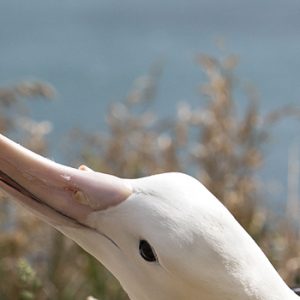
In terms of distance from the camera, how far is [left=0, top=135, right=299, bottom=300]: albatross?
4.88 feet

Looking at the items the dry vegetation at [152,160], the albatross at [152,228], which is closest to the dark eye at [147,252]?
the albatross at [152,228]

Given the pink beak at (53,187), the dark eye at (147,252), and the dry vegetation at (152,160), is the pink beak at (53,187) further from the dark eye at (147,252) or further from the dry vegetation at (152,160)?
the dry vegetation at (152,160)

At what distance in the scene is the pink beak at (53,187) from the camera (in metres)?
1.57

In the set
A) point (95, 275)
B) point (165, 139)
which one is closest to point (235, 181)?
point (165, 139)

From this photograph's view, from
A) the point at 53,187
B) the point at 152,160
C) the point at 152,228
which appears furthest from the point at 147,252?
the point at 152,160

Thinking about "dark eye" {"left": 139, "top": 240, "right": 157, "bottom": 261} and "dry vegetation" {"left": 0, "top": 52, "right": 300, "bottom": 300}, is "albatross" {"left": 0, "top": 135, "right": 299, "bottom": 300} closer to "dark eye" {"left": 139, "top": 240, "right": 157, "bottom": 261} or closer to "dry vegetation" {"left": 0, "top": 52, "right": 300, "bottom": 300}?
"dark eye" {"left": 139, "top": 240, "right": 157, "bottom": 261}

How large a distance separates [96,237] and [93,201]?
43mm

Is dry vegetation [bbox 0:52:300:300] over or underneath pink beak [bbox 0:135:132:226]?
over

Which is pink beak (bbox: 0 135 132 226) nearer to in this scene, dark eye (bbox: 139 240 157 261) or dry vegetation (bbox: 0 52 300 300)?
dark eye (bbox: 139 240 157 261)

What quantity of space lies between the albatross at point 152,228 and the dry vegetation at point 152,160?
80 centimetres

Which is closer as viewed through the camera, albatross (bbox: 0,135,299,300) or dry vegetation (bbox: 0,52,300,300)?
albatross (bbox: 0,135,299,300)

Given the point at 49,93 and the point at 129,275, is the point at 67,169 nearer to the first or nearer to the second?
the point at 129,275

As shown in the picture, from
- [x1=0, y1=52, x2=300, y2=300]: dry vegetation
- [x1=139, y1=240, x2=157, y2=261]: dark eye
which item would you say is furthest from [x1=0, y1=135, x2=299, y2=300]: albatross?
[x1=0, y1=52, x2=300, y2=300]: dry vegetation

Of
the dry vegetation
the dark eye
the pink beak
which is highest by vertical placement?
the dry vegetation
